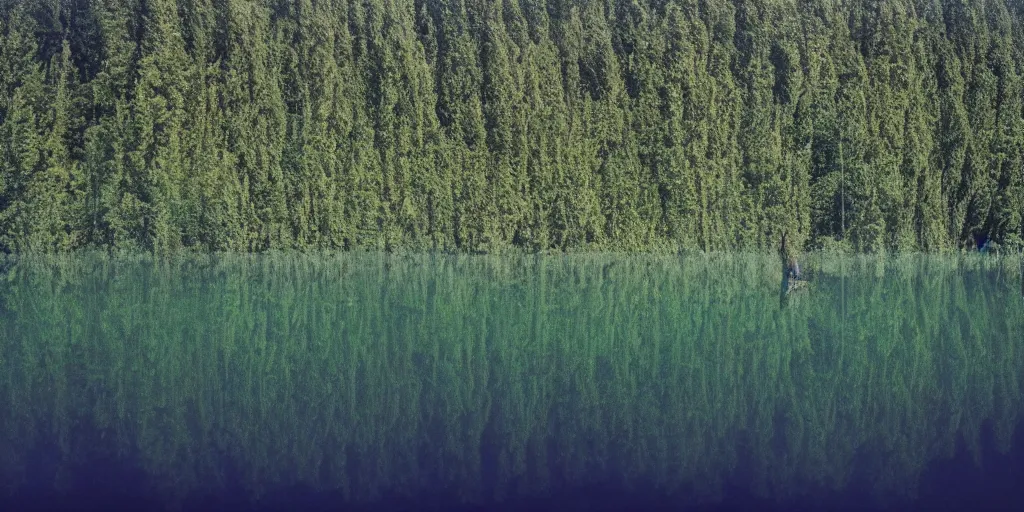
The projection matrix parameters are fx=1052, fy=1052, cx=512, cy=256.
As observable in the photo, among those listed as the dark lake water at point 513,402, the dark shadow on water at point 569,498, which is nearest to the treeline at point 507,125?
the dark lake water at point 513,402

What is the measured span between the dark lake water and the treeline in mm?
14410

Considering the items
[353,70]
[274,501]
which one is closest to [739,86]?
[353,70]

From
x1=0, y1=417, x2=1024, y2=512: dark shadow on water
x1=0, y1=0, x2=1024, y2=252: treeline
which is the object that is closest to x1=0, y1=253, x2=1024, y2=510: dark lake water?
x1=0, y1=417, x2=1024, y2=512: dark shadow on water

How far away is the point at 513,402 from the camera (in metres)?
10.1

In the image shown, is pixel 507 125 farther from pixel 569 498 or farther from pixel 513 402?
pixel 569 498

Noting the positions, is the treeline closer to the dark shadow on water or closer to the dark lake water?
the dark lake water

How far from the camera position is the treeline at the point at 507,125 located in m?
32.3

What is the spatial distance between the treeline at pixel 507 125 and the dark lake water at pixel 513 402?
14.4m

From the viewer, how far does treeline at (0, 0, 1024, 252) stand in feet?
106

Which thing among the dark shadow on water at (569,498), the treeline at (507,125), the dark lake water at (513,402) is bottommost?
the dark shadow on water at (569,498)

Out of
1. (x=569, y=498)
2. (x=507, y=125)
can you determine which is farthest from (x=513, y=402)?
(x=507, y=125)

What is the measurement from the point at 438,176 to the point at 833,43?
13.6m

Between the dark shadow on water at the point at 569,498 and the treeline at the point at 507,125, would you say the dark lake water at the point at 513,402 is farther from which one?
the treeline at the point at 507,125

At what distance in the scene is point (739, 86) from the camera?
115 ft
